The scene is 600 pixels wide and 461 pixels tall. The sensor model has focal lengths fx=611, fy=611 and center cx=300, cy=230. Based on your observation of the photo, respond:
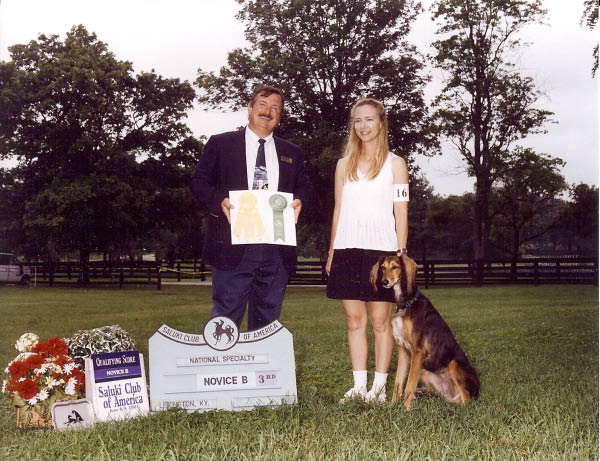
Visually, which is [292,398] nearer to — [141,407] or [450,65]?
[141,407]

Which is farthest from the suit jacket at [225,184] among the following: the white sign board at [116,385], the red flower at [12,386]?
the red flower at [12,386]

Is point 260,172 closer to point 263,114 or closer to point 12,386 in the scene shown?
point 263,114

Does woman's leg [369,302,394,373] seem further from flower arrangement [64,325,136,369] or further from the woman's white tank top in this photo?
flower arrangement [64,325,136,369]

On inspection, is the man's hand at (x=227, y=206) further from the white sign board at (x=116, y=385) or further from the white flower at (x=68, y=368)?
the white flower at (x=68, y=368)

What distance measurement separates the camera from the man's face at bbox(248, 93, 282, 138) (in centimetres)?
446

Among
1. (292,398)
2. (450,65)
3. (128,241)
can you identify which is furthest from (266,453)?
(450,65)

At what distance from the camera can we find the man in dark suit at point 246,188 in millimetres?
4324

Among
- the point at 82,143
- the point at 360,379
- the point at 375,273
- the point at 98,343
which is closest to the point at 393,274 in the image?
the point at 375,273

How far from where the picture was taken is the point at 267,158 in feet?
14.5

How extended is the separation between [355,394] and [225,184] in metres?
1.74

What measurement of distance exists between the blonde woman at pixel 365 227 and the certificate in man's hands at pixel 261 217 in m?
0.35

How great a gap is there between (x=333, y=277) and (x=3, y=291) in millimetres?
3909

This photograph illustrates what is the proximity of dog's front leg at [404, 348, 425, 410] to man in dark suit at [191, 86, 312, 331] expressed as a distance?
1.04 meters

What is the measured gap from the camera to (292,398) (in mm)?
4141
